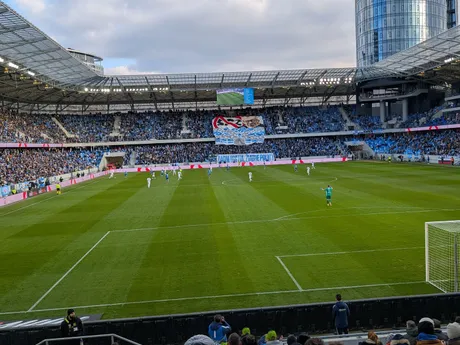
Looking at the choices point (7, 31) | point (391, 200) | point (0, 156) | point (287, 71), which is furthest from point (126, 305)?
point (287, 71)

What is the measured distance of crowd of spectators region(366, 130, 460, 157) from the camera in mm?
62759

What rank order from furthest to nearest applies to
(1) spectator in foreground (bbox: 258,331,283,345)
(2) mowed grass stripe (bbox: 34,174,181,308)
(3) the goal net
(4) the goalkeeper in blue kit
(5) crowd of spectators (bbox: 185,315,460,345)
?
(4) the goalkeeper in blue kit
(2) mowed grass stripe (bbox: 34,174,181,308)
(3) the goal net
(1) spectator in foreground (bbox: 258,331,283,345)
(5) crowd of spectators (bbox: 185,315,460,345)

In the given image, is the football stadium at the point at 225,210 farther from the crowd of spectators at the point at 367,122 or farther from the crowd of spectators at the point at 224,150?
the crowd of spectators at the point at 367,122

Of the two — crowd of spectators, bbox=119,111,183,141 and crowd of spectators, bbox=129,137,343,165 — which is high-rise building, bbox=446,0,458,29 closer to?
crowd of spectators, bbox=129,137,343,165

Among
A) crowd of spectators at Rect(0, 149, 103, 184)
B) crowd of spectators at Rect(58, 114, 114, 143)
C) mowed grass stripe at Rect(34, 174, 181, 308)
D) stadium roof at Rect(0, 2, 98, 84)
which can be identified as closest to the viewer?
mowed grass stripe at Rect(34, 174, 181, 308)

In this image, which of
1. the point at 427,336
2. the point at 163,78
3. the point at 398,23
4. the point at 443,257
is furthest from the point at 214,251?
the point at 398,23

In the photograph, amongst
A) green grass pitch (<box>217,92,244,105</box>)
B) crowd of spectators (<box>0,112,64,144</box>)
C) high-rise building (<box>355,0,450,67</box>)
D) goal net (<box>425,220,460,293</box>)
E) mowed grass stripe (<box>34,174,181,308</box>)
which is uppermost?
high-rise building (<box>355,0,450,67</box>)

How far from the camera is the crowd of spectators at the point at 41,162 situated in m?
50.0

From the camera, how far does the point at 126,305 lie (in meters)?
12.3

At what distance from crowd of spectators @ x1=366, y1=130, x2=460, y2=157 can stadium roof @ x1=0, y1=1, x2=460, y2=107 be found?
933 cm

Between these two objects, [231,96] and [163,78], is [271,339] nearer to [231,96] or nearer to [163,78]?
[163,78]

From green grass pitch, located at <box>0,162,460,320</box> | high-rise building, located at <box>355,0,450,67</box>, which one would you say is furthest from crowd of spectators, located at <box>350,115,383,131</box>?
green grass pitch, located at <box>0,162,460,320</box>

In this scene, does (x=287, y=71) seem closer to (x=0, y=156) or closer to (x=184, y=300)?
(x=0, y=156)

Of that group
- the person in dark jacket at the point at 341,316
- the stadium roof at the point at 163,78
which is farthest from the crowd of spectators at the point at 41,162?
the person in dark jacket at the point at 341,316
